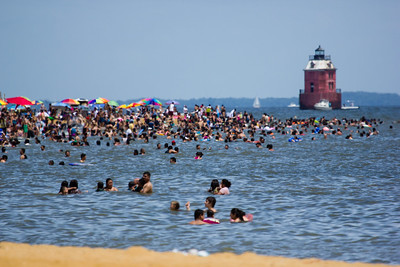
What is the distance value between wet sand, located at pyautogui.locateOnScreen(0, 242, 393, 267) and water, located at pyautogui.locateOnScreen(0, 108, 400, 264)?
758 millimetres

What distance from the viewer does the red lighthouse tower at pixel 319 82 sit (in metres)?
143

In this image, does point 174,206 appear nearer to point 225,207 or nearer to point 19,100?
point 225,207

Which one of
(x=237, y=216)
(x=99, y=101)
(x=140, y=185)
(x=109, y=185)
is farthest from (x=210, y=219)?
(x=99, y=101)

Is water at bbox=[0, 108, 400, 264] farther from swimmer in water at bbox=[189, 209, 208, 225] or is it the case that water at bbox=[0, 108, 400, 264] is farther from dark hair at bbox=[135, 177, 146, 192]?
dark hair at bbox=[135, 177, 146, 192]

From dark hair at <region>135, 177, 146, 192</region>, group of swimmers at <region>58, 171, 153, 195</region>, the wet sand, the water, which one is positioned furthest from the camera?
dark hair at <region>135, 177, 146, 192</region>

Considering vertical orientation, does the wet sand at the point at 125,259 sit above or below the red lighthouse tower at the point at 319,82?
below

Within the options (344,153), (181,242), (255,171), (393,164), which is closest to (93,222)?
(181,242)

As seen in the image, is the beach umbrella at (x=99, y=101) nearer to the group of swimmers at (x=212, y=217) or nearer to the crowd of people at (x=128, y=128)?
the crowd of people at (x=128, y=128)

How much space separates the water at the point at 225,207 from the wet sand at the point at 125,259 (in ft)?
2.49

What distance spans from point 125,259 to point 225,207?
673cm

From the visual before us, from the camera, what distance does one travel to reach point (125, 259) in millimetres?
10367

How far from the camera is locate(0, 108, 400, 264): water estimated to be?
12461 millimetres

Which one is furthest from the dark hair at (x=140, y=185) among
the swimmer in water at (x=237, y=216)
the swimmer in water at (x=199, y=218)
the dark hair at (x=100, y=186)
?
the swimmer in water at (x=237, y=216)

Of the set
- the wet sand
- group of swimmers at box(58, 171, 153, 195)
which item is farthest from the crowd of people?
the wet sand
